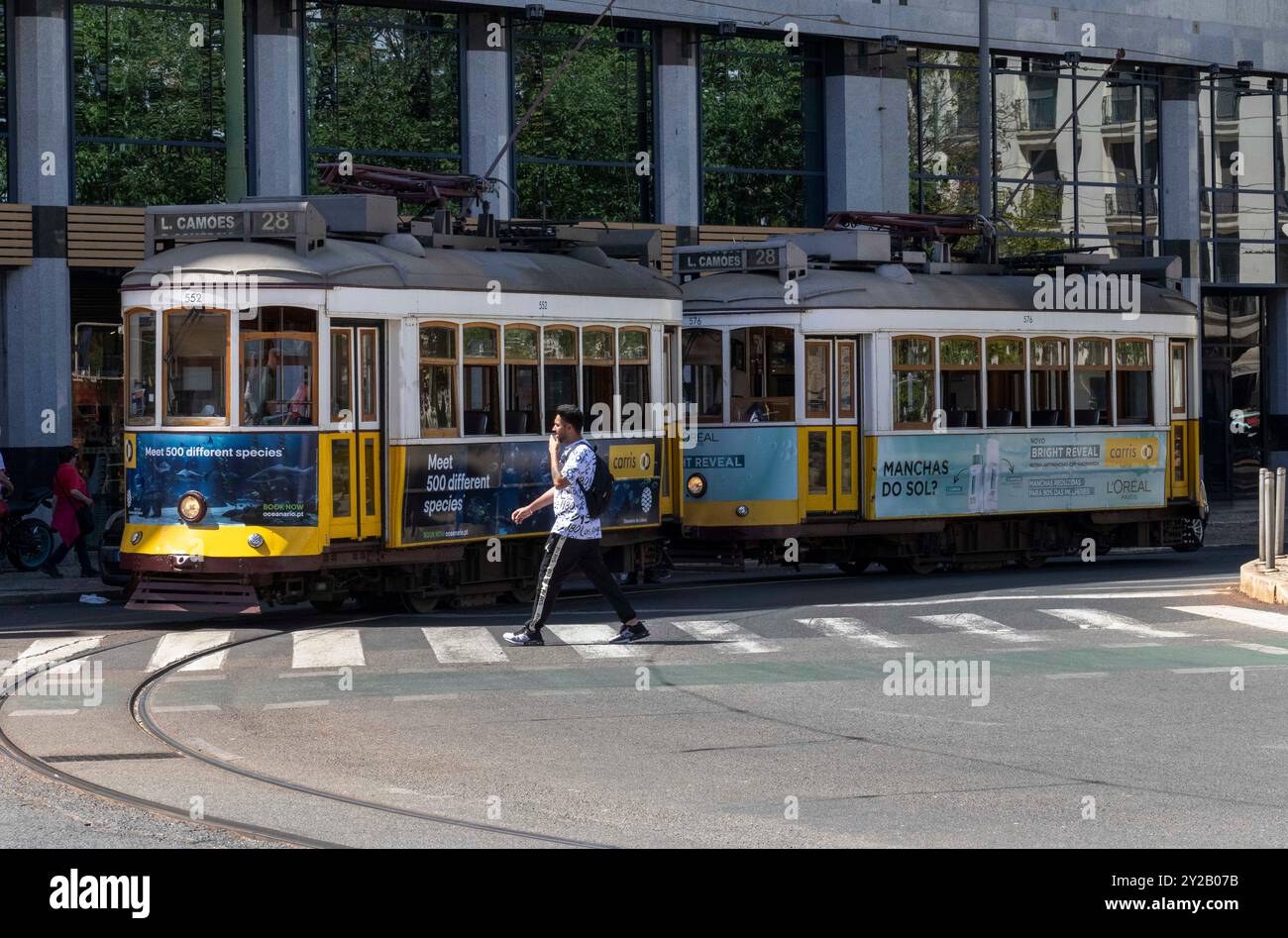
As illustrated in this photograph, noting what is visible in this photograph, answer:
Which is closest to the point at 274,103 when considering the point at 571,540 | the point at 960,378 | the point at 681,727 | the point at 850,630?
the point at 960,378

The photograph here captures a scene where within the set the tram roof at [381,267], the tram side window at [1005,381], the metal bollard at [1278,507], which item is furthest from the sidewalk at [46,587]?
the metal bollard at [1278,507]

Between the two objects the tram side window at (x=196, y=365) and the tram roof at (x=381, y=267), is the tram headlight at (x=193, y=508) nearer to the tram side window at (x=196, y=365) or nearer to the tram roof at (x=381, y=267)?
the tram side window at (x=196, y=365)

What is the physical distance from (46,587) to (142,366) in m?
4.64

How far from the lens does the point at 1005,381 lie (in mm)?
23453

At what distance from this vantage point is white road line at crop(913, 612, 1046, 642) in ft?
53.7

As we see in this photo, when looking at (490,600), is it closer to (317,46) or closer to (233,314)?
(233,314)

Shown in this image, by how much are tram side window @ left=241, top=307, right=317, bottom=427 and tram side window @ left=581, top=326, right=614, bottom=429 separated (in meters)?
3.56

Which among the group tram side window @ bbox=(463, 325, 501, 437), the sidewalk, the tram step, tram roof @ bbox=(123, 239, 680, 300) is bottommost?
the sidewalk

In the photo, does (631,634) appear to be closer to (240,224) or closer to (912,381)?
(240,224)

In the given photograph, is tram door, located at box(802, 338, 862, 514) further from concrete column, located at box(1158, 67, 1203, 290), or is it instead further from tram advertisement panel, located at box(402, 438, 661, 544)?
concrete column, located at box(1158, 67, 1203, 290)

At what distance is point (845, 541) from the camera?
22750mm

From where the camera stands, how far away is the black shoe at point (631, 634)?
1598 cm

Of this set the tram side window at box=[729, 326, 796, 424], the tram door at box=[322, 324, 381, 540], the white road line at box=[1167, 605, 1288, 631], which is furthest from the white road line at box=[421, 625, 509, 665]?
the white road line at box=[1167, 605, 1288, 631]
